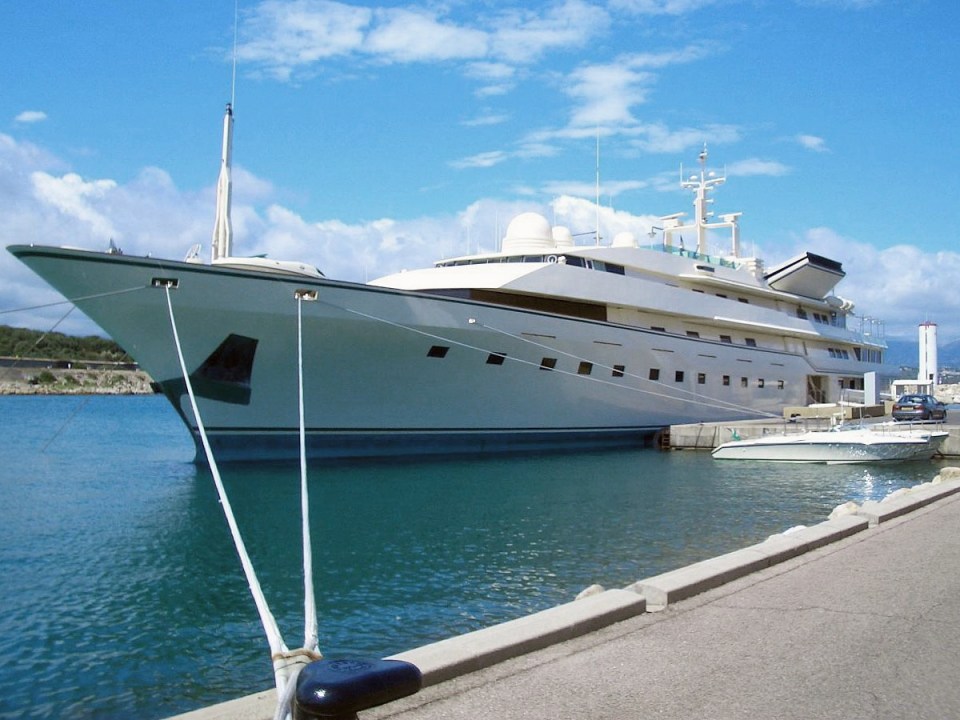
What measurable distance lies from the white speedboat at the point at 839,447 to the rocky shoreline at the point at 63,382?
91.0 meters

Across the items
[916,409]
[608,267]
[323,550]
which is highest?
[608,267]

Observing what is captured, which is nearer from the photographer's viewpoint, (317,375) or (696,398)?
(317,375)

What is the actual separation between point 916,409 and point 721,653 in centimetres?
2890

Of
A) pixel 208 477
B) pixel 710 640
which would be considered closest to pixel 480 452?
pixel 208 477

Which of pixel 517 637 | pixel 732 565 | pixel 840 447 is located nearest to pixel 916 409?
pixel 840 447

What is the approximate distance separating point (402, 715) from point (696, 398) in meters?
23.6

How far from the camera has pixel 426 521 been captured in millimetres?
12672

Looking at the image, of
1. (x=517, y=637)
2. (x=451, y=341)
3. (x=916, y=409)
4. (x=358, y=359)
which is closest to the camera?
(x=517, y=637)

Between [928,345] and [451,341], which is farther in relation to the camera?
[928,345]

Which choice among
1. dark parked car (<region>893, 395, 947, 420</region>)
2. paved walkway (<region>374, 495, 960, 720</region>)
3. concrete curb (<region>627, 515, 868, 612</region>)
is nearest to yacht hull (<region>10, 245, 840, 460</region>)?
concrete curb (<region>627, 515, 868, 612</region>)

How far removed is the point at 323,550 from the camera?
34.7 feet

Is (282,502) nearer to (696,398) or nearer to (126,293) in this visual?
(126,293)

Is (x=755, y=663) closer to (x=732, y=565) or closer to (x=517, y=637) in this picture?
(x=517, y=637)

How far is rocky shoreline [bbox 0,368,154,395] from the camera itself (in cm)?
9856
